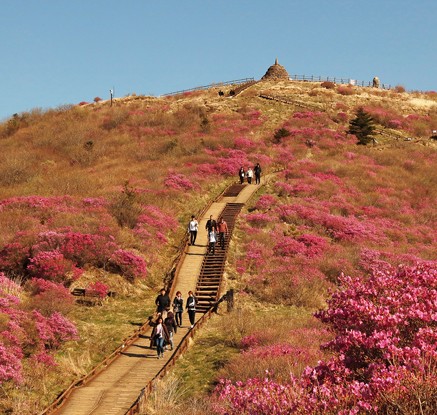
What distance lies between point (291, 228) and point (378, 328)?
78.0 ft

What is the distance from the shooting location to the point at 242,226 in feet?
111

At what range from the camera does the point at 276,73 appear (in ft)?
326

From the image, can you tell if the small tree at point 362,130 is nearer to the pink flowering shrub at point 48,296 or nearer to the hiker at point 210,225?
the hiker at point 210,225

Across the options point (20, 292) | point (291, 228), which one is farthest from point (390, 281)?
point (291, 228)

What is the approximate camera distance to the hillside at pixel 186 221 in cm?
1742

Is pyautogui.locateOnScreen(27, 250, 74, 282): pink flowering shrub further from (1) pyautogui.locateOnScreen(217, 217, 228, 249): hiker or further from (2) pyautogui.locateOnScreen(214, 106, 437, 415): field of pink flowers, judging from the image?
(2) pyautogui.locateOnScreen(214, 106, 437, 415): field of pink flowers

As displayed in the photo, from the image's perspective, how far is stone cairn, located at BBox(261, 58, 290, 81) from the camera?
322ft

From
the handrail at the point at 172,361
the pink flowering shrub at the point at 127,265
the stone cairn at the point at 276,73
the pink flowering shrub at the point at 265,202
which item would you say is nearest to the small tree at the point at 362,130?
the pink flowering shrub at the point at 265,202

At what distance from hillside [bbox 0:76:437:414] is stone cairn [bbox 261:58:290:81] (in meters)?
27.6

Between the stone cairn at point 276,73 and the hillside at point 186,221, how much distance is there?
90.7 ft

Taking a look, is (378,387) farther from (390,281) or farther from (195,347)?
(195,347)

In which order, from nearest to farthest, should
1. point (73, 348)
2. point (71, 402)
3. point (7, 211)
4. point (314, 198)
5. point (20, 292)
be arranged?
point (71, 402) → point (73, 348) → point (20, 292) → point (7, 211) → point (314, 198)

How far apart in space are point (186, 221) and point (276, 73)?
230 feet

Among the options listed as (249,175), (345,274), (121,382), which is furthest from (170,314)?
(249,175)
